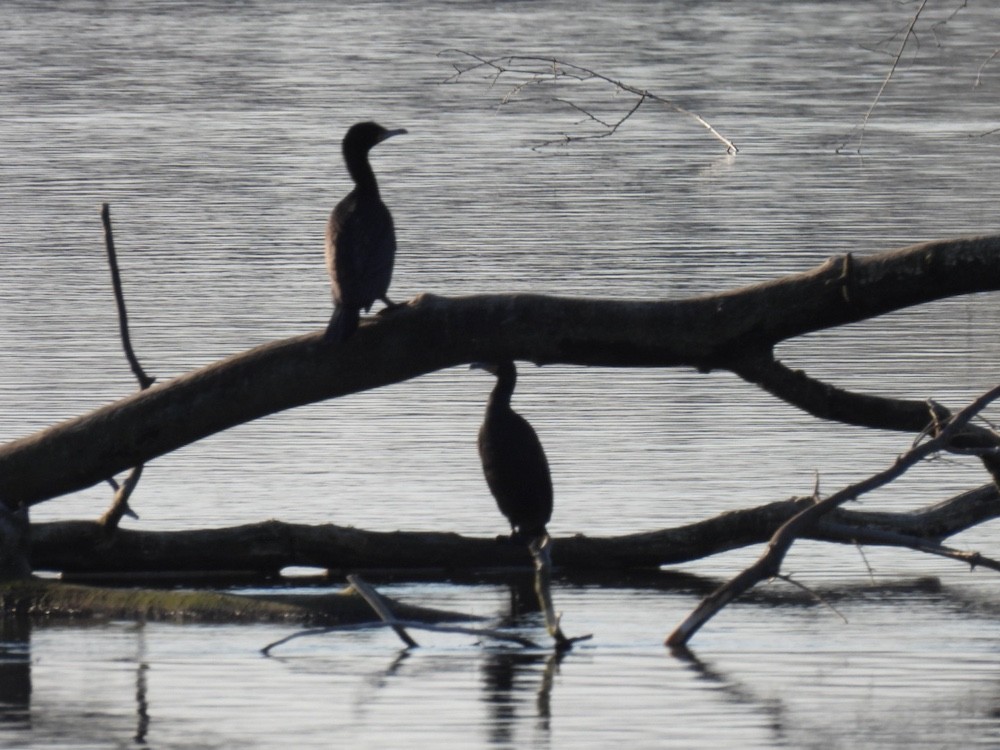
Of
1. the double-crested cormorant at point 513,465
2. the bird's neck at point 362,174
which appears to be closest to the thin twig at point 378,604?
the double-crested cormorant at point 513,465

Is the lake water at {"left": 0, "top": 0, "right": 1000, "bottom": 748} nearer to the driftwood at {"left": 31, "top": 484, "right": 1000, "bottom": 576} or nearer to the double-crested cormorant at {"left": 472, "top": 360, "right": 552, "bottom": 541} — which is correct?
the driftwood at {"left": 31, "top": 484, "right": 1000, "bottom": 576}

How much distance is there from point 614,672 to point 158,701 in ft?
4.03

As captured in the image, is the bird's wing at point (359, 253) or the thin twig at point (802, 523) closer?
the thin twig at point (802, 523)

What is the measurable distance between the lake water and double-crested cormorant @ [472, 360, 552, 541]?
329mm

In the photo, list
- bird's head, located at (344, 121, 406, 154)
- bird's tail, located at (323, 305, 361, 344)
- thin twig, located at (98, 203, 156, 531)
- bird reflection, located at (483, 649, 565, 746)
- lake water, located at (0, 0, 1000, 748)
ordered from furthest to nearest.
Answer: bird's head, located at (344, 121, 406, 154) < thin twig, located at (98, 203, 156, 531) < bird's tail, located at (323, 305, 361, 344) < lake water, located at (0, 0, 1000, 748) < bird reflection, located at (483, 649, 565, 746)

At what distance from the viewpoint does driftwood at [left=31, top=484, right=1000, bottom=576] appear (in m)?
7.22

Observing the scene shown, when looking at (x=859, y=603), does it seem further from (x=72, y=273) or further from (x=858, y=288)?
(x=72, y=273)

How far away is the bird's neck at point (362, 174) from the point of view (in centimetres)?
767

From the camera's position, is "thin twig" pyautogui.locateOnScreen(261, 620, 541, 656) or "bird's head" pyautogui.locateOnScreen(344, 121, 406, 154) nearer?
"thin twig" pyautogui.locateOnScreen(261, 620, 541, 656)

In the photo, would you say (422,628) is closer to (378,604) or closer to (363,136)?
(378,604)

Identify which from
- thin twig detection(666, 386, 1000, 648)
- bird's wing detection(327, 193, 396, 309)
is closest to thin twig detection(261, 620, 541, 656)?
thin twig detection(666, 386, 1000, 648)

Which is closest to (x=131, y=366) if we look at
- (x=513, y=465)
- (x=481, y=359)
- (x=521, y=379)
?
(x=481, y=359)

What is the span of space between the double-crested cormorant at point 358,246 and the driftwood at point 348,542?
0.82m

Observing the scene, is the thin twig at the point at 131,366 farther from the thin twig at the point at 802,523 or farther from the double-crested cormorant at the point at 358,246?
the thin twig at the point at 802,523
